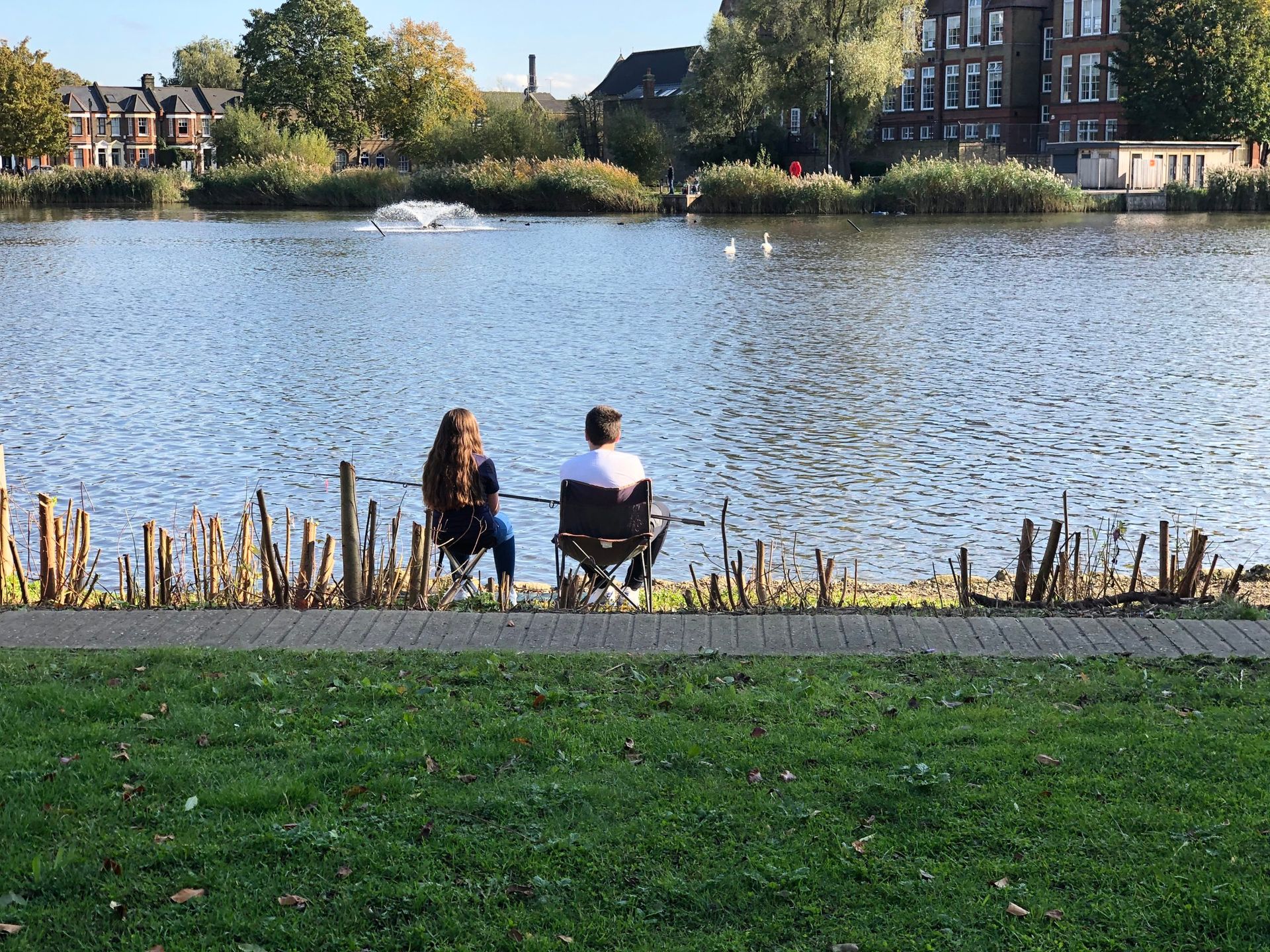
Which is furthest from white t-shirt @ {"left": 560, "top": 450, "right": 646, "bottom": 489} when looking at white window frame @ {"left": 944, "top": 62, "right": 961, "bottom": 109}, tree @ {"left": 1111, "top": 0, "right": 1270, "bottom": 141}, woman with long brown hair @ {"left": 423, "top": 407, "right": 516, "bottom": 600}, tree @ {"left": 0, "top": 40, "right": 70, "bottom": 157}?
tree @ {"left": 0, "top": 40, "right": 70, "bottom": 157}

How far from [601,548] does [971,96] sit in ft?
280

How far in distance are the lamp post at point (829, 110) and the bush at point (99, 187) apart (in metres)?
38.9

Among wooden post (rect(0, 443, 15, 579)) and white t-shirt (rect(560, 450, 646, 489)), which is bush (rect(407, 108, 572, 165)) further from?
wooden post (rect(0, 443, 15, 579))

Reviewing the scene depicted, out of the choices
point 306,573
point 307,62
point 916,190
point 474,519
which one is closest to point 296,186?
point 307,62

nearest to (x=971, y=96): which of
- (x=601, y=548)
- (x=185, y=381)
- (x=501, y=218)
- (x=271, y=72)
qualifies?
(x=501, y=218)

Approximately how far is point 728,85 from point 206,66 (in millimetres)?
104172

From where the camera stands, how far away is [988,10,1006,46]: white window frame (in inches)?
3351

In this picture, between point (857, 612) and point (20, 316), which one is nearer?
point (857, 612)

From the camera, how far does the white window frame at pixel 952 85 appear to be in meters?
88.4

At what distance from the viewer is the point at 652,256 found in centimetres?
4419

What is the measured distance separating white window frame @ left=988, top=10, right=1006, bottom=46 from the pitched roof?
37227 mm

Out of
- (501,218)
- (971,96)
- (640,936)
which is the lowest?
(640,936)

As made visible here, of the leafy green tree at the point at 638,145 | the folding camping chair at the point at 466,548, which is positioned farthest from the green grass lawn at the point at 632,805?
the leafy green tree at the point at 638,145

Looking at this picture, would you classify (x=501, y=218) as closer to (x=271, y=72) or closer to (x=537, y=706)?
(x=271, y=72)
